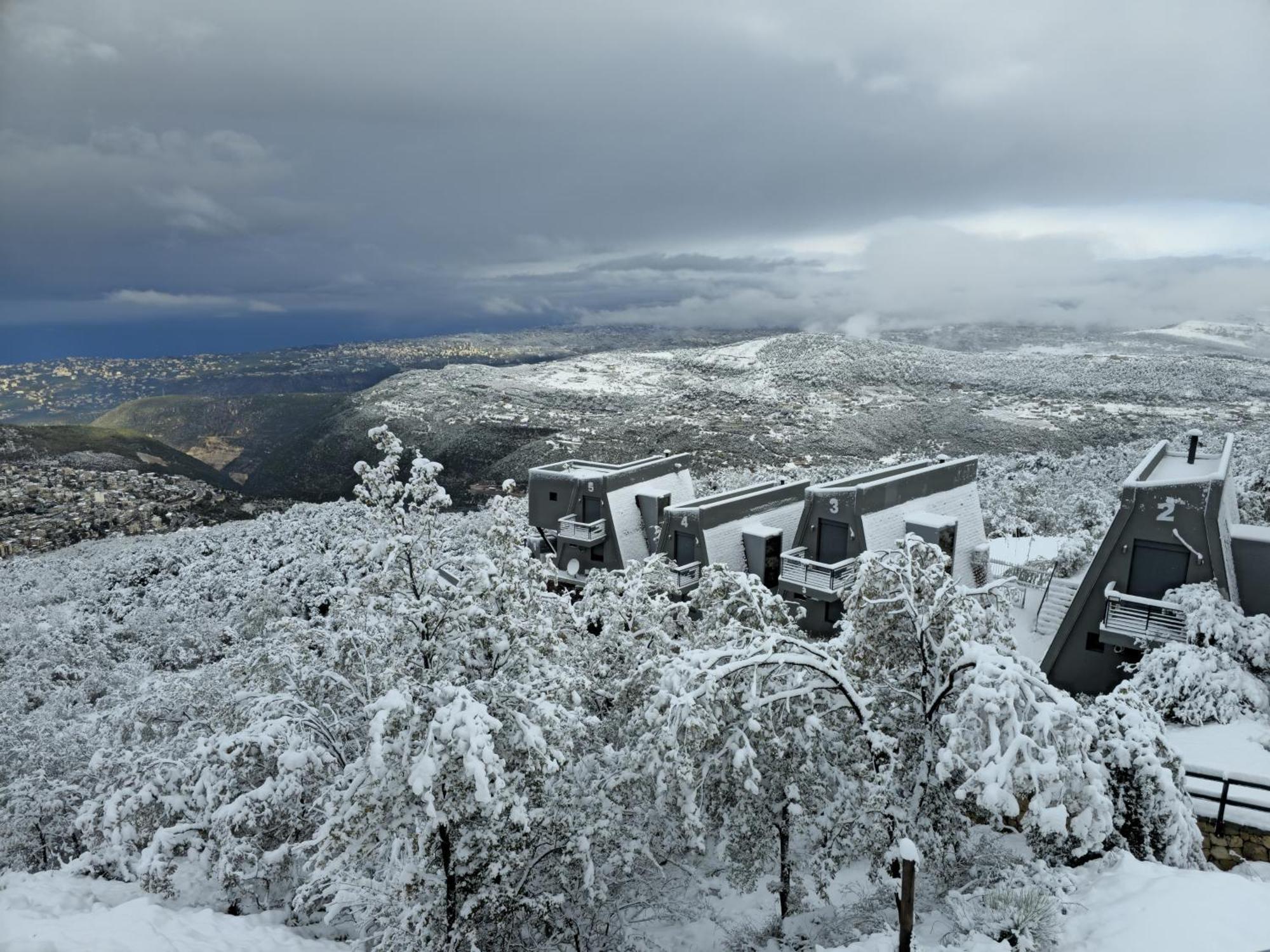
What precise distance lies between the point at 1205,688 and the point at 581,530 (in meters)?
21.0

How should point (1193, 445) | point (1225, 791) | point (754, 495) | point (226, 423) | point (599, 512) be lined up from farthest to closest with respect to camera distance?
point (226, 423)
point (599, 512)
point (754, 495)
point (1193, 445)
point (1225, 791)

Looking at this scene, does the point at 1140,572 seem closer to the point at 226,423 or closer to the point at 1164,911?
the point at 1164,911

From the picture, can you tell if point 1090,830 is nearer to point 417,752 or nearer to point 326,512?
point 417,752

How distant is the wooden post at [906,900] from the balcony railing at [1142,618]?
1224 centimetres

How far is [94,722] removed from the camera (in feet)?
74.5

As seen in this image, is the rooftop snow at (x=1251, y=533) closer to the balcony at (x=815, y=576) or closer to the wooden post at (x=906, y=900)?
the balcony at (x=815, y=576)

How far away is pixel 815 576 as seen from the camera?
20781mm

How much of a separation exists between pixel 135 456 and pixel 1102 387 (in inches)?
4861

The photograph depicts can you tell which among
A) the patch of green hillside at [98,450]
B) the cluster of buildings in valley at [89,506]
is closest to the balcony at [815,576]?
the cluster of buildings in valley at [89,506]

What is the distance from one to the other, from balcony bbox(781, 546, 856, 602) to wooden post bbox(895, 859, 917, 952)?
12441mm

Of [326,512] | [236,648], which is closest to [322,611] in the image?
[236,648]

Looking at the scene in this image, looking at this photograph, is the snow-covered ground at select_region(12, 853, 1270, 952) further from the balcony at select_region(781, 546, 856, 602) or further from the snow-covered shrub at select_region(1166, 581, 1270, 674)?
the balcony at select_region(781, 546, 856, 602)

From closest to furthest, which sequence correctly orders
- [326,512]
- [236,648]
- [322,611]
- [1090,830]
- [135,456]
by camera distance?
[1090,830] → [236,648] → [322,611] → [326,512] → [135,456]

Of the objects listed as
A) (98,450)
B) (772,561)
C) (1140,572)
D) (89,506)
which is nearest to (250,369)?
(98,450)
